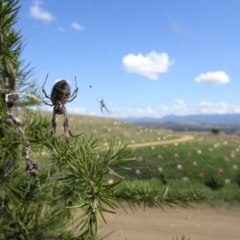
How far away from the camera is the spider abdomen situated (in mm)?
210

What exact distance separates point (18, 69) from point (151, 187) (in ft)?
0.70

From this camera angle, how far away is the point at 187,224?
60 cm

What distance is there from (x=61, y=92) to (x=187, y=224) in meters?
0.46

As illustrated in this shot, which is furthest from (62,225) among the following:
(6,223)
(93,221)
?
(93,221)

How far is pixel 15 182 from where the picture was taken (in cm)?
38

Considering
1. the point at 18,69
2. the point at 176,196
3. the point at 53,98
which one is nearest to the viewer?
the point at 53,98

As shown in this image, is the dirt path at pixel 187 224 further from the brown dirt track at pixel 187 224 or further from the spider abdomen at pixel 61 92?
the spider abdomen at pixel 61 92

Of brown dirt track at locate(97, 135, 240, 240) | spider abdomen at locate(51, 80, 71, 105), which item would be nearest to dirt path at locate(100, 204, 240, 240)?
brown dirt track at locate(97, 135, 240, 240)

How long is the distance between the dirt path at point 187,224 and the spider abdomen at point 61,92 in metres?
0.14

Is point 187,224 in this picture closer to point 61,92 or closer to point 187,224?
point 187,224

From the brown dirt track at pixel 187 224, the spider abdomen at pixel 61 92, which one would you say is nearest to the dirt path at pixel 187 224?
the brown dirt track at pixel 187 224

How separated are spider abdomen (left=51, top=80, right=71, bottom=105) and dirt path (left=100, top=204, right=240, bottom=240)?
14 centimetres

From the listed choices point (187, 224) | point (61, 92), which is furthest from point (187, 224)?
point (61, 92)

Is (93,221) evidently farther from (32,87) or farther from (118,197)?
(32,87)
